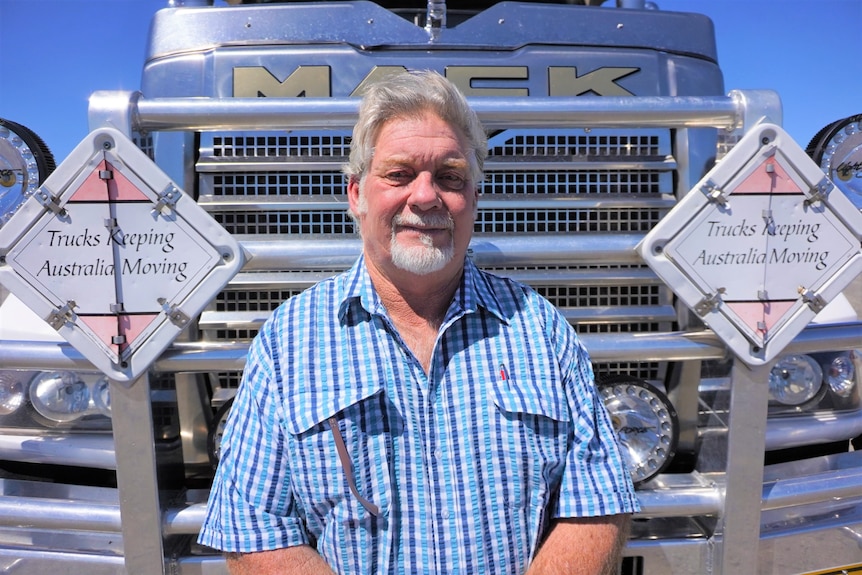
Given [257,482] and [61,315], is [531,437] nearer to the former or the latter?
[257,482]

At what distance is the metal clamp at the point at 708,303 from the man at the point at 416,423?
528 millimetres

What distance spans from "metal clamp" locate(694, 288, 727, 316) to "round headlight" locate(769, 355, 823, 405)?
1.43 ft

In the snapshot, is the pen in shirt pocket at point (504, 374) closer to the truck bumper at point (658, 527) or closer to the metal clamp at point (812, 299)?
the truck bumper at point (658, 527)

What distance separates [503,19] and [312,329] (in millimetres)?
1418

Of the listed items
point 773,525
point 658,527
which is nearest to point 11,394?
point 658,527

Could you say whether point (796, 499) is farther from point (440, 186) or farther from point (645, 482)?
point (440, 186)

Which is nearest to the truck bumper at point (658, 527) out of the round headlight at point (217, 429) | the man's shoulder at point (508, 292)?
the round headlight at point (217, 429)

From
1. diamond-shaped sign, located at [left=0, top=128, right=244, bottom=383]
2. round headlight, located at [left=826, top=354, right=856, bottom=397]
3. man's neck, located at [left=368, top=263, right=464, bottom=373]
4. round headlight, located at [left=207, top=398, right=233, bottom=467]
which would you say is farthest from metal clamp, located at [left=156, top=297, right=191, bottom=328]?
round headlight, located at [left=826, top=354, right=856, bottom=397]

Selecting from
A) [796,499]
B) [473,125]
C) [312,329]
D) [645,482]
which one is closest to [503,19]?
[473,125]

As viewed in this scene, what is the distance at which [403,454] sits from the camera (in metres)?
1.59

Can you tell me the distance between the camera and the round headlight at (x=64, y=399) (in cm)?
216

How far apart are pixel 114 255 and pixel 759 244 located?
1768 millimetres

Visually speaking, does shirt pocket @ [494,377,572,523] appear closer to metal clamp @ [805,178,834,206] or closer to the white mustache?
the white mustache

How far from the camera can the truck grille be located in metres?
2.16
